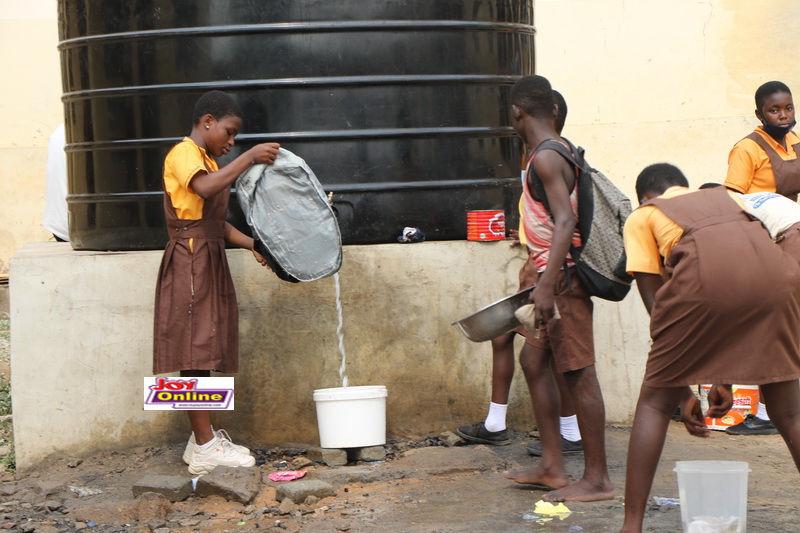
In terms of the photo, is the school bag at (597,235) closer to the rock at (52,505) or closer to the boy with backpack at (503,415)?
the boy with backpack at (503,415)

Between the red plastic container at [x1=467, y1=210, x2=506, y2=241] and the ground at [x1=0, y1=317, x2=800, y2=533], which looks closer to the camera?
the ground at [x1=0, y1=317, x2=800, y2=533]

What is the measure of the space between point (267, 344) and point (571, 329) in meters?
1.89

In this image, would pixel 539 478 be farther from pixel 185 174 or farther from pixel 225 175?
pixel 185 174

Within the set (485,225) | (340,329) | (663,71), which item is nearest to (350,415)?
(340,329)

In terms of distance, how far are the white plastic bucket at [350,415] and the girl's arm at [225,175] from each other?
1144 millimetres

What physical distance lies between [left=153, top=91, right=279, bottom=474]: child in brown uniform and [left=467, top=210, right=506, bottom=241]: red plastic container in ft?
4.14

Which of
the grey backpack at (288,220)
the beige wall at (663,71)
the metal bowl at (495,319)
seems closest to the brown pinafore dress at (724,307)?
the metal bowl at (495,319)

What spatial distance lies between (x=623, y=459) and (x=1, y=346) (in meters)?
6.68

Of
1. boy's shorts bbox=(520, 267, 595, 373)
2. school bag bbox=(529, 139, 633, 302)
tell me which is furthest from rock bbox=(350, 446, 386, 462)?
school bag bbox=(529, 139, 633, 302)

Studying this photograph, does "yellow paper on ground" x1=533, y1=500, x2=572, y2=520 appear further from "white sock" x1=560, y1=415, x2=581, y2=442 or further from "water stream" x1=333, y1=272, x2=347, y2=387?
"water stream" x1=333, y1=272, x2=347, y2=387

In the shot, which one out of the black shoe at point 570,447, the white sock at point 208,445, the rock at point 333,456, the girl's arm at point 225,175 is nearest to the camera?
the girl's arm at point 225,175

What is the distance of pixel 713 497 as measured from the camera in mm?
3766

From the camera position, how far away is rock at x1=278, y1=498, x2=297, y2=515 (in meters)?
4.64

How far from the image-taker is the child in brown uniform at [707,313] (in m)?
3.56
